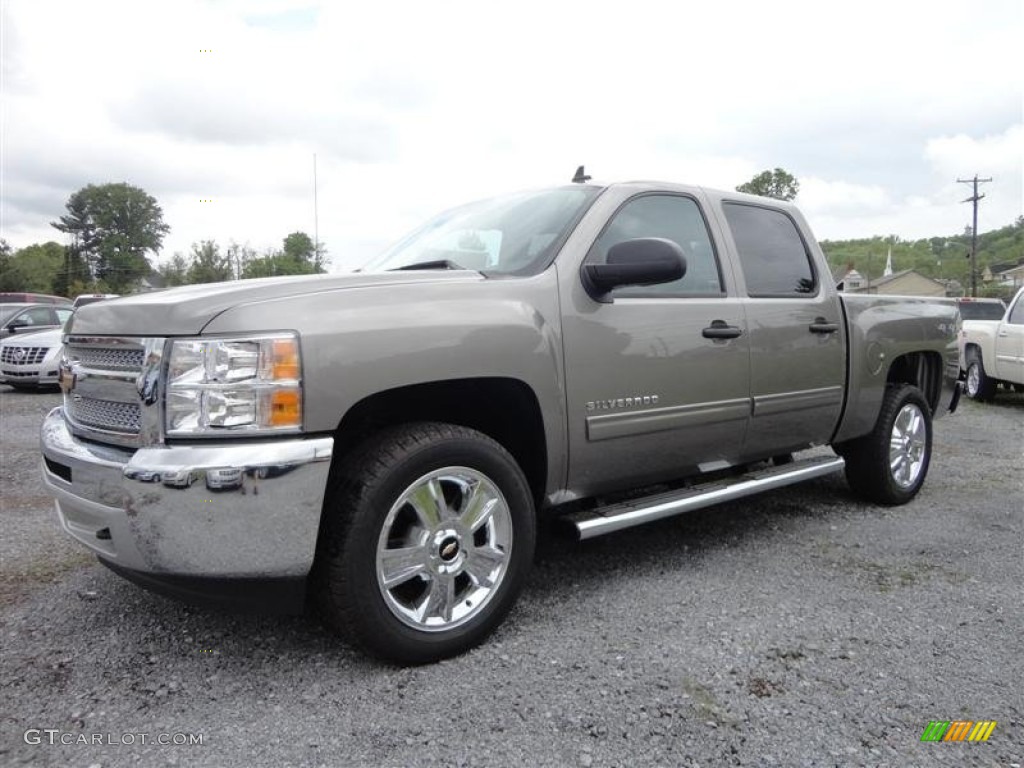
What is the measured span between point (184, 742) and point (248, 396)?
971mm

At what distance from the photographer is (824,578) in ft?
10.8

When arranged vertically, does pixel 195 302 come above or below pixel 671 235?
below

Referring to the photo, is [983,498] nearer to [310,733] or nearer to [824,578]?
[824,578]

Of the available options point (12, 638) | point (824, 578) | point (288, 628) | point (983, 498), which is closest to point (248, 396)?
point (288, 628)

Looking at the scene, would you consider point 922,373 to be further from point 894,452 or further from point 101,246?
point 101,246

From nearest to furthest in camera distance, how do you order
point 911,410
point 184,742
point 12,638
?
point 184,742
point 12,638
point 911,410

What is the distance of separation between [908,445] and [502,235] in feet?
10.3

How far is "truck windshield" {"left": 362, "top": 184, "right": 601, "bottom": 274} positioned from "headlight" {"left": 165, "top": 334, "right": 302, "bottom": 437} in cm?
108

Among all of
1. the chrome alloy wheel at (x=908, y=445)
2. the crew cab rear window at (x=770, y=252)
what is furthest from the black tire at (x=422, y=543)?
the chrome alloy wheel at (x=908, y=445)

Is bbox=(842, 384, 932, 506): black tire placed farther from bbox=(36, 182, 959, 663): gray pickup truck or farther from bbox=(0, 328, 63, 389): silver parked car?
bbox=(0, 328, 63, 389): silver parked car

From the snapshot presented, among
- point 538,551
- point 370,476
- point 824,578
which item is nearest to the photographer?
point 370,476

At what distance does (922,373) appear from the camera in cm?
493

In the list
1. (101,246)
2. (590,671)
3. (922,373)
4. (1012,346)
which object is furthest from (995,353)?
(101,246)

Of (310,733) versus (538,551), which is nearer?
(310,733)
